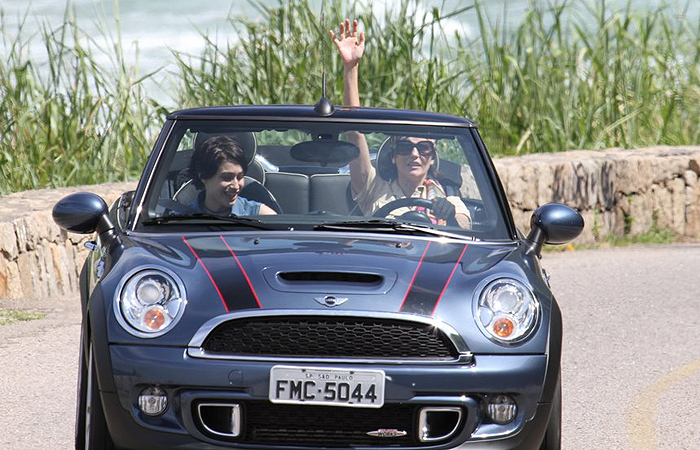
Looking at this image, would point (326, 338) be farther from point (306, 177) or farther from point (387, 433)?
point (306, 177)

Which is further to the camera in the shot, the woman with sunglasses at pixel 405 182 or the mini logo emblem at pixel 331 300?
the woman with sunglasses at pixel 405 182

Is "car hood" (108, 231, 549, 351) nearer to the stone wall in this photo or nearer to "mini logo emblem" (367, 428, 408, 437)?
"mini logo emblem" (367, 428, 408, 437)

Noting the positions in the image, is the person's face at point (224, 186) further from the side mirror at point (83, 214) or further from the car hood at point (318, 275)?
the car hood at point (318, 275)

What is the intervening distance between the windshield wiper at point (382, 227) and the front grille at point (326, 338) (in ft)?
2.68

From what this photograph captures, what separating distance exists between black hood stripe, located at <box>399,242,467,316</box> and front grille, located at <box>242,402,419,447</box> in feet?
1.14

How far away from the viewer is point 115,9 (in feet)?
44.5

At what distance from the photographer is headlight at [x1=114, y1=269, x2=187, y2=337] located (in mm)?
4148

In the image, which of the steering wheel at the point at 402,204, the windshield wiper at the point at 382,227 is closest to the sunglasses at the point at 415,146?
the steering wheel at the point at 402,204

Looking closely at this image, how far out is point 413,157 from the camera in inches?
216

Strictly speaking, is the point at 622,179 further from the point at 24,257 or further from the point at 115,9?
the point at 24,257

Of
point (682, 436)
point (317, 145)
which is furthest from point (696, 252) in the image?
point (317, 145)

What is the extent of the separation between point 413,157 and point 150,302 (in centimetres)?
171

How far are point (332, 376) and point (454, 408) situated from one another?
0.43 meters

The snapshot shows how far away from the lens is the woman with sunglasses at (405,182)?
17.3 feet
